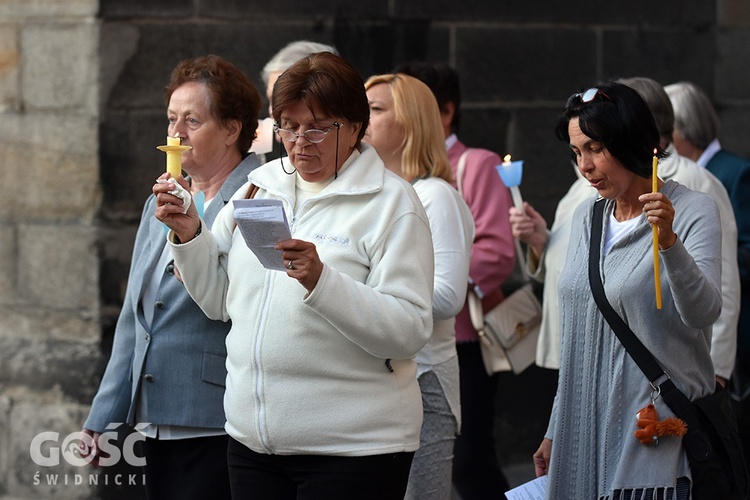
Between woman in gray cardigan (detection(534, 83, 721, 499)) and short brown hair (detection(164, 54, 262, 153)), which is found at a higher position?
short brown hair (detection(164, 54, 262, 153))

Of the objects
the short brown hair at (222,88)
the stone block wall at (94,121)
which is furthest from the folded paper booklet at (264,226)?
the stone block wall at (94,121)

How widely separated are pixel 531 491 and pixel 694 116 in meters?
2.64

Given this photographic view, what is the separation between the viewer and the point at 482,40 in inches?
249

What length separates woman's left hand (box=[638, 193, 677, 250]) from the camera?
3.21 m

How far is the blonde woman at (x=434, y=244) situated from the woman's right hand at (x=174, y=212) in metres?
0.90

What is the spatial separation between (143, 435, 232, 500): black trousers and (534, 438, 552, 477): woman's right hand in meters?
0.98

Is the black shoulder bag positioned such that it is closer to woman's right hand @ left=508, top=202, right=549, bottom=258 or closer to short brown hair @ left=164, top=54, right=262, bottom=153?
short brown hair @ left=164, top=54, right=262, bottom=153

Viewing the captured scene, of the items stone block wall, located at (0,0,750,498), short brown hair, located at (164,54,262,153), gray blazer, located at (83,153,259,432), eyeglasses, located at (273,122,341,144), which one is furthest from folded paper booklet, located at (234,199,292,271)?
stone block wall, located at (0,0,750,498)

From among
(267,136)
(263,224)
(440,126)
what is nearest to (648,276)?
(263,224)

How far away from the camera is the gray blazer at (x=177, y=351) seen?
3.86 metres

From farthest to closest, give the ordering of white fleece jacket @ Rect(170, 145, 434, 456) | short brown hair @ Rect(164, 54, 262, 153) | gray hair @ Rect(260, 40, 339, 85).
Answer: gray hair @ Rect(260, 40, 339, 85), short brown hair @ Rect(164, 54, 262, 153), white fleece jacket @ Rect(170, 145, 434, 456)

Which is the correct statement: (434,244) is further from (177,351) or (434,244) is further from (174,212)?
(174,212)

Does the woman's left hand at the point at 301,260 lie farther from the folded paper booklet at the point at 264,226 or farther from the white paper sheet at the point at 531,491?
the white paper sheet at the point at 531,491

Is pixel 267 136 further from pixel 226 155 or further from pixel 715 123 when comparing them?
pixel 715 123
